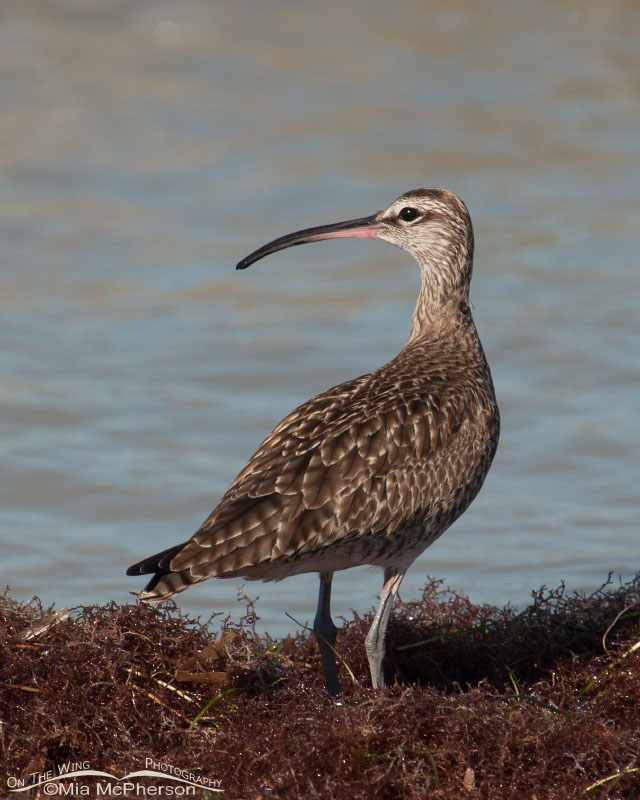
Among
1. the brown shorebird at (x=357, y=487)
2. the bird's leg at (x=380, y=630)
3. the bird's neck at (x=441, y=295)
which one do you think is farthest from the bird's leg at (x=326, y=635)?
the bird's neck at (x=441, y=295)

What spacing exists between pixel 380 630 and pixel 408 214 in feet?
8.28

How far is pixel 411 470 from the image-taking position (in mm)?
6234

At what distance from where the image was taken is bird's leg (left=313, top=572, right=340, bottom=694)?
608 centimetres

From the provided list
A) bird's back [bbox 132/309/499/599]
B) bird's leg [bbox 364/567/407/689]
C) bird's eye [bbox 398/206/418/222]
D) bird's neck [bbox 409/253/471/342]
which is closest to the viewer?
bird's back [bbox 132/309/499/599]

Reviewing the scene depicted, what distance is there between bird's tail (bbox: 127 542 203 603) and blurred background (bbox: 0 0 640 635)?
219cm

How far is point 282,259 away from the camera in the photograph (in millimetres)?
14312

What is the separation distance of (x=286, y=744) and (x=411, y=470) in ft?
5.45

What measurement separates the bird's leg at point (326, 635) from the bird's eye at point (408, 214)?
2.20m

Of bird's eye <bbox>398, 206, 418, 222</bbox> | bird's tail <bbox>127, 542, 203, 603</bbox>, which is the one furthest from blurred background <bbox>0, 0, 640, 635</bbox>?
bird's eye <bbox>398, 206, 418, 222</bbox>

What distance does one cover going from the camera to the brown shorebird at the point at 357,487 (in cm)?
575

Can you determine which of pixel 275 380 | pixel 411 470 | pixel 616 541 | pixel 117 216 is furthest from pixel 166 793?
pixel 117 216

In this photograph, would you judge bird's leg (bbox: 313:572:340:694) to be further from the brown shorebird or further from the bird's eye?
the bird's eye

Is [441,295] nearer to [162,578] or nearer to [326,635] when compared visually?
[326,635]

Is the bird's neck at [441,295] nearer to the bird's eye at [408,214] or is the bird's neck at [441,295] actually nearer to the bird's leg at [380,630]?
the bird's eye at [408,214]
